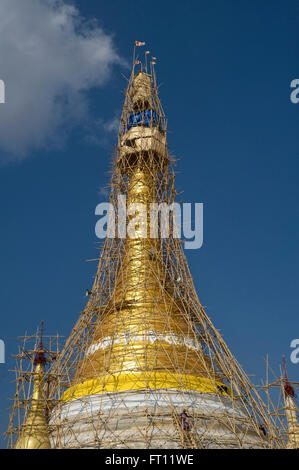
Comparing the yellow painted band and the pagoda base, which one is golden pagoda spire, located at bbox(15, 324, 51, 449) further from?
the yellow painted band

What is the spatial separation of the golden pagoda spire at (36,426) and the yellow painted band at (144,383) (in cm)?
94

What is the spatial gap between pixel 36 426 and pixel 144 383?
3382 millimetres

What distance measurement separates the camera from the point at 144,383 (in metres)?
15.4

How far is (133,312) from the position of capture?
717 inches

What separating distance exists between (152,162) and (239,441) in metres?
12.3

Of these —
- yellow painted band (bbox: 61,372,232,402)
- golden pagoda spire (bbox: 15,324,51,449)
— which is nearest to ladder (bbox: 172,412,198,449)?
yellow painted band (bbox: 61,372,232,402)

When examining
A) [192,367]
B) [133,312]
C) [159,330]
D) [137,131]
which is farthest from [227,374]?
[137,131]

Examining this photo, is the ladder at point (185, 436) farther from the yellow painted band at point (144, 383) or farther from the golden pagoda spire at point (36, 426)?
the golden pagoda spire at point (36, 426)

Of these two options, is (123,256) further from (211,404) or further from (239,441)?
(239,441)

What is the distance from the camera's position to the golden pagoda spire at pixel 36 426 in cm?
1472

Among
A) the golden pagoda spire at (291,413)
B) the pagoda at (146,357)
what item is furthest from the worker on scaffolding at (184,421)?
the golden pagoda spire at (291,413)

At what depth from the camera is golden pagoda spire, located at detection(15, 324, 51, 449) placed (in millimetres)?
14719

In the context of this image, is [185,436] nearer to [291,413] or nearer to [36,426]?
[36,426]
